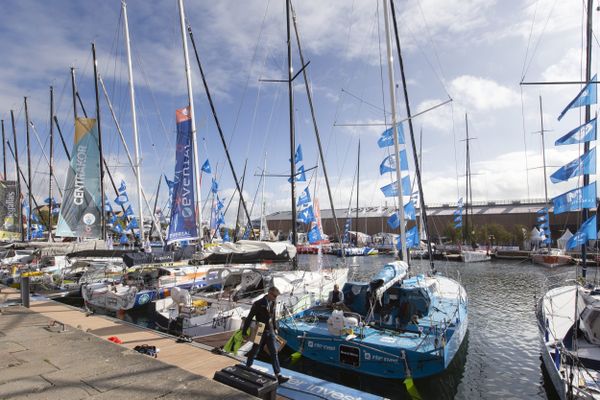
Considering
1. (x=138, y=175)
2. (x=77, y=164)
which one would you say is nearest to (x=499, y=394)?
(x=138, y=175)

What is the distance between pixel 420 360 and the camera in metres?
8.79

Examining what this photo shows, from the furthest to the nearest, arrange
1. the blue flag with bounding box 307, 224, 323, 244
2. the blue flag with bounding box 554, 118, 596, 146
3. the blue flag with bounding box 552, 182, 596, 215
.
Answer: the blue flag with bounding box 307, 224, 323, 244
the blue flag with bounding box 554, 118, 596, 146
the blue flag with bounding box 552, 182, 596, 215

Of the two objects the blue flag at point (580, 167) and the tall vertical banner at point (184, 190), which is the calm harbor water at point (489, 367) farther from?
the tall vertical banner at point (184, 190)

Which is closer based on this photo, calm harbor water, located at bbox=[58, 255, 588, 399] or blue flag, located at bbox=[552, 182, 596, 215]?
calm harbor water, located at bbox=[58, 255, 588, 399]

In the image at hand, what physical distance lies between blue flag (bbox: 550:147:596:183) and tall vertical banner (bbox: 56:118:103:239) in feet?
78.0

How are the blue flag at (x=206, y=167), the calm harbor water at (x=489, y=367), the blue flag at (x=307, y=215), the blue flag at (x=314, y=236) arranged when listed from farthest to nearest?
1. the blue flag at (x=206, y=167)
2. the blue flag at (x=307, y=215)
3. the blue flag at (x=314, y=236)
4. the calm harbor water at (x=489, y=367)

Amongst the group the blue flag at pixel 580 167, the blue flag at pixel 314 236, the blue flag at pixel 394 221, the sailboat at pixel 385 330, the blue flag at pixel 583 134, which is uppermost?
the blue flag at pixel 583 134

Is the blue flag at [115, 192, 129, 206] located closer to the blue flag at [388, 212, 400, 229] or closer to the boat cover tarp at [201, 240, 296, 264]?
the boat cover tarp at [201, 240, 296, 264]

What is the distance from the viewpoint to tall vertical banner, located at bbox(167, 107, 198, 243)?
1766 cm

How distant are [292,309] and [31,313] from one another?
848cm

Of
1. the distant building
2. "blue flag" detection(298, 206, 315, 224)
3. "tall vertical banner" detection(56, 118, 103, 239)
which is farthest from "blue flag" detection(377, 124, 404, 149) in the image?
the distant building

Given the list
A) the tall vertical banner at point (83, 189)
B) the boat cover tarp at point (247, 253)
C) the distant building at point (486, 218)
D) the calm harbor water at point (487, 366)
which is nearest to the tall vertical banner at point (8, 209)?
the tall vertical banner at point (83, 189)

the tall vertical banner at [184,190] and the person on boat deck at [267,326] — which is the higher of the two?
the tall vertical banner at [184,190]

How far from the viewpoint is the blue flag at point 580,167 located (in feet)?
42.3
